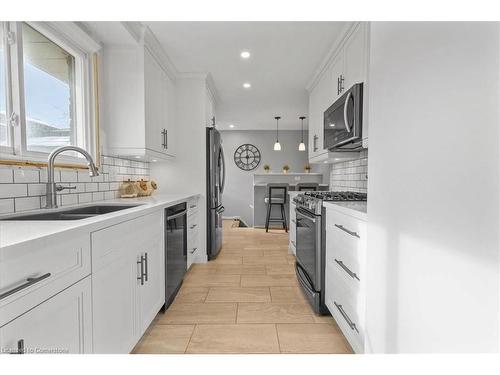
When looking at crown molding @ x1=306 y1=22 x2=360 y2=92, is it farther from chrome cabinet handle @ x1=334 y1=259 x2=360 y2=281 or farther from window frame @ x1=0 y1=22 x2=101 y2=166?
window frame @ x1=0 y1=22 x2=101 y2=166

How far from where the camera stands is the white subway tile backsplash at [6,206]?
1339 mm

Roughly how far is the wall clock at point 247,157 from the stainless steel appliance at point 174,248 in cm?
491

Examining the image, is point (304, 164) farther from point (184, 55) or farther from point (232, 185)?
point (184, 55)

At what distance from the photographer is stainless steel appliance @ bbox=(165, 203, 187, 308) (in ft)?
6.73

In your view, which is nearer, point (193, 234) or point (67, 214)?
point (67, 214)

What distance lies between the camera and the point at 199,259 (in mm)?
3316

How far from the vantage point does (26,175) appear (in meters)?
1.51

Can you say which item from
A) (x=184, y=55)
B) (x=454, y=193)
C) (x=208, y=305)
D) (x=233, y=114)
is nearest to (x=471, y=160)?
(x=454, y=193)

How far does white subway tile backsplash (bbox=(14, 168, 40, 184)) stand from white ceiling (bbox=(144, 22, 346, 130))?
1.56 meters

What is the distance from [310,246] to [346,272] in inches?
22.9

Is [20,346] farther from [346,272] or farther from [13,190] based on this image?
[346,272]

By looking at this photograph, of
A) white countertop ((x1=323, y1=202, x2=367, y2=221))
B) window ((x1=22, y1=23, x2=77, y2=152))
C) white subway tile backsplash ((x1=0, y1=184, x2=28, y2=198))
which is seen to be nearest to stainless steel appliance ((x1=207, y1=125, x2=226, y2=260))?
window ((x1=22, y1=23, x2=77, y2=152))

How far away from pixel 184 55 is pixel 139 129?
1.02 meters

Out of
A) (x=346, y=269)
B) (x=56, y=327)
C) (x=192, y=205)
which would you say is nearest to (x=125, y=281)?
(x=56, y=327)
